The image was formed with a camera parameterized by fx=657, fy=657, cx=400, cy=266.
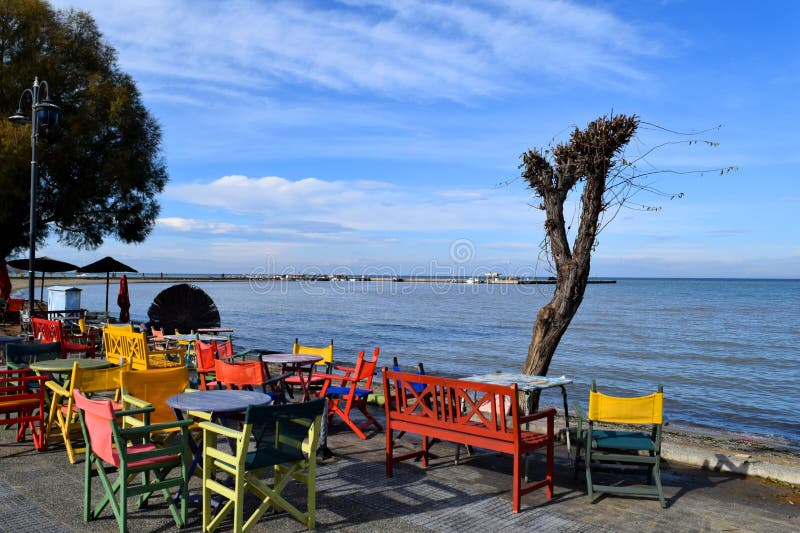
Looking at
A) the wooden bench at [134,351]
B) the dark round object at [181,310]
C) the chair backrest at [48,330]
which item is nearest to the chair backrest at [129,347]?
the wooden bench at [134,351]

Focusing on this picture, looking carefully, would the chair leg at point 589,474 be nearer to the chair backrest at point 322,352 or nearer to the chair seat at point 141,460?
the chair seat at point 141,460

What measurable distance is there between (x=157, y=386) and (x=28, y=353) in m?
2.96

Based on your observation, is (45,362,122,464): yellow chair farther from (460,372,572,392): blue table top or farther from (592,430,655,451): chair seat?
(592,430,655,451): chair seat

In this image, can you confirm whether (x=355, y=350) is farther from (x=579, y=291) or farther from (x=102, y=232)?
(x=579, y=291)

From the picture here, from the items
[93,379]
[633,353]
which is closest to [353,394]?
[93,379]

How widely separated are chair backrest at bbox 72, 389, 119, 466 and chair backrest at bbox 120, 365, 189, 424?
0.58m

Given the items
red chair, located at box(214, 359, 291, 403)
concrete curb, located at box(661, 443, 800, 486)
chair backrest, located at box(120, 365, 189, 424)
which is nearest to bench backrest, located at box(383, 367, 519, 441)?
red chair, located at box(214, 359, 291, 403)

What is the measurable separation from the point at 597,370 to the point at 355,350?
8.76 metres

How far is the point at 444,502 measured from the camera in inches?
201

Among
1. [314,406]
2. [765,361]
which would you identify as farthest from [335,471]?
[765,361]

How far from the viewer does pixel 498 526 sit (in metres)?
4.60

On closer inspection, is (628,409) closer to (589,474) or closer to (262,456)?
(589,474)

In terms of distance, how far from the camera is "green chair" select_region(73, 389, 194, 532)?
13.7 feet

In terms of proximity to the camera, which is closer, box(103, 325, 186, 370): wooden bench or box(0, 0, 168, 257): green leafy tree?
box(103, 325, 186, 370): wooden bench
